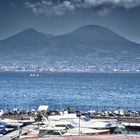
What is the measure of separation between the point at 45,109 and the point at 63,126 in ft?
59.8

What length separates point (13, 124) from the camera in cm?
4900

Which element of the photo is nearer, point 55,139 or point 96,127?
point 55,139

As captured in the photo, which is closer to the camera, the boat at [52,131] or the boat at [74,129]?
the boat at [52,131]

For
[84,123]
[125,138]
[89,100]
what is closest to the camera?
[125,138]

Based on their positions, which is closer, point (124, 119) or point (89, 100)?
point (124, 119)

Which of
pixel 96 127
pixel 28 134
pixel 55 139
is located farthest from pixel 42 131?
pixel 55 139

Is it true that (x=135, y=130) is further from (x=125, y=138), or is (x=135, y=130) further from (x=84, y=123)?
(x=125, y=138)

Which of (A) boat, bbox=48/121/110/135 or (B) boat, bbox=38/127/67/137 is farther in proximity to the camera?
(A) boat, bbox=48/121/110/135

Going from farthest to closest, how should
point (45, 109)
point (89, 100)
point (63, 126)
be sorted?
point (89, 100)
point (45, 109)
point (63, 126)

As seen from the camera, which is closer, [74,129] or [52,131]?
[52,131]

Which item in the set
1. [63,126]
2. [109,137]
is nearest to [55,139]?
[109,137]

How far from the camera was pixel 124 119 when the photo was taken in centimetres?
5694

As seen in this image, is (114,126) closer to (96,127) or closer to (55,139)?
(96,127)

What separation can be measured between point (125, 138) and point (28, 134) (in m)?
12.3
